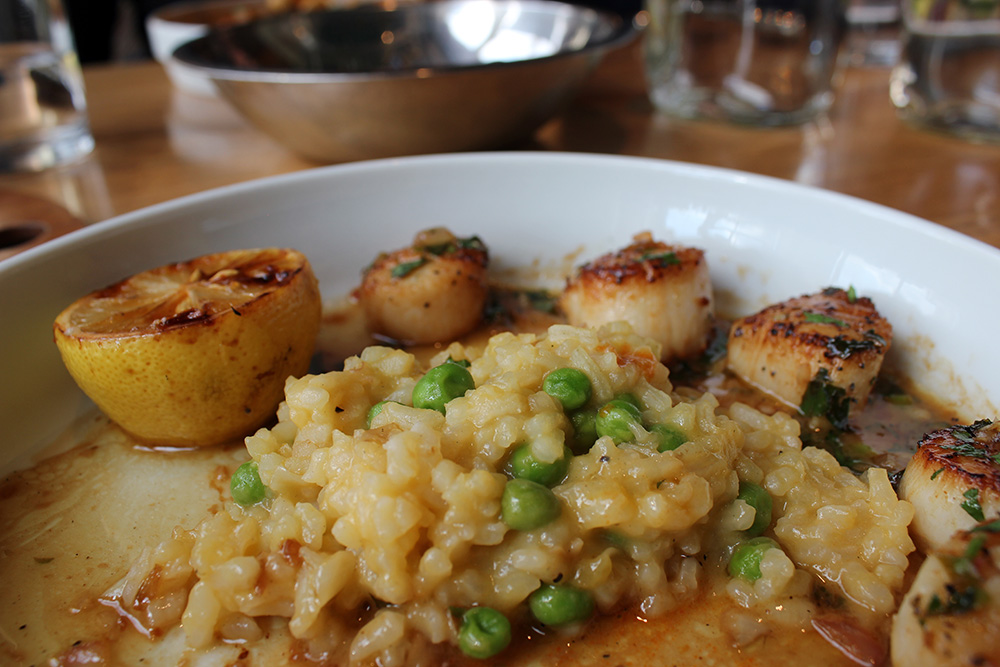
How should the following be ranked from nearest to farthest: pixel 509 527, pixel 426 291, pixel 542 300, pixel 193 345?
pixel 509 527 < pixel 193 345 < pixel 426 291 < pixel 542 300

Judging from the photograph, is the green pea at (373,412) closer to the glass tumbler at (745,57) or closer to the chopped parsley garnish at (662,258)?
the chopped parsley garnish at (662,258)

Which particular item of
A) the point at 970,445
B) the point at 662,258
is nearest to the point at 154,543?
the point at 662,258

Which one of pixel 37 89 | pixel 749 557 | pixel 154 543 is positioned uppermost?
pixel 37 89

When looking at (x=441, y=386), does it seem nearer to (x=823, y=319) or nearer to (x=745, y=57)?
(x=823, y=319)

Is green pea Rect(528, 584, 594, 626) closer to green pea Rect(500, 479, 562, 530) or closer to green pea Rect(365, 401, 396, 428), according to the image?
green pea Rect(500, 479, 562, 530)

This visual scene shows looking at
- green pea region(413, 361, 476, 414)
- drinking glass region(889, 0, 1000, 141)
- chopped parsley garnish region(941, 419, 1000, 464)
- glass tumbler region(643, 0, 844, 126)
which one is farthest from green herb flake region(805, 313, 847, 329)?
drinking glass region(889, 0, 1000, 141)

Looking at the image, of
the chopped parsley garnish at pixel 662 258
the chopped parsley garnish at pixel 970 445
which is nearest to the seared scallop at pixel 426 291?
the chopped parsley garnish at pixel 662 258
